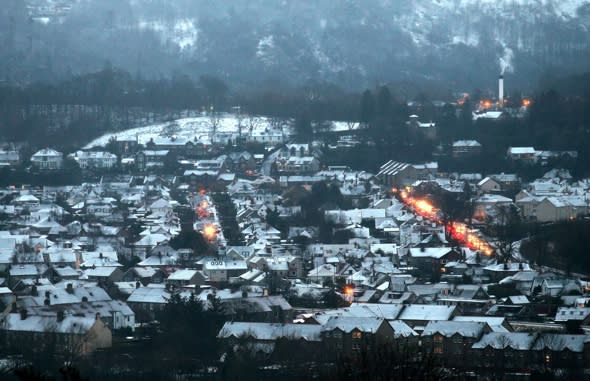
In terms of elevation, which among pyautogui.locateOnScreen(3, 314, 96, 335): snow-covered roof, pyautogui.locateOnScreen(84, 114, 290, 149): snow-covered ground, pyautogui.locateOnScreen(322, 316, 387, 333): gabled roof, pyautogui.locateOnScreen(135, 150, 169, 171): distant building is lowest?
pyautogui.locateOnScreen(322, 316, 387, 333): gabled roof

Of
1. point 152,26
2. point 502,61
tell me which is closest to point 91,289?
point 502,61

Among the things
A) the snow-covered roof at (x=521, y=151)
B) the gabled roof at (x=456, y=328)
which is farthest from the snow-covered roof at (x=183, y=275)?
the snow-covered roof at (x=521, y=151)

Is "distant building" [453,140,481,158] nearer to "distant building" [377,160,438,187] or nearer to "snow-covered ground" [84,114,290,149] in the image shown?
"distant building" [377,160,438,187]

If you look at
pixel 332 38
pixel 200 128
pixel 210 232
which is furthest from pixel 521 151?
pixel 332 38

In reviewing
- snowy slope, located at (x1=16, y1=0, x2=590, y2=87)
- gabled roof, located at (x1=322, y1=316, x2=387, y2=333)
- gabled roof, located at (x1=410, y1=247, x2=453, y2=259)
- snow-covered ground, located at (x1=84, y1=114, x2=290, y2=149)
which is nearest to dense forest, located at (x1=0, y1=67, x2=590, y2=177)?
→ snow-covered ground, located at (x1=84, y1=114, x2=290, y2=149)

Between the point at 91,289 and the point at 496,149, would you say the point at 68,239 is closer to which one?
the point at 91,289

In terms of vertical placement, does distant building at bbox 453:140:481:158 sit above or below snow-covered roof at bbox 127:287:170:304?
above

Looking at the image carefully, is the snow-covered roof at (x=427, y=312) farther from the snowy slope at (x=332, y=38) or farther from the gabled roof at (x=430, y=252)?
the snowy slope at (x=332, y=38)
